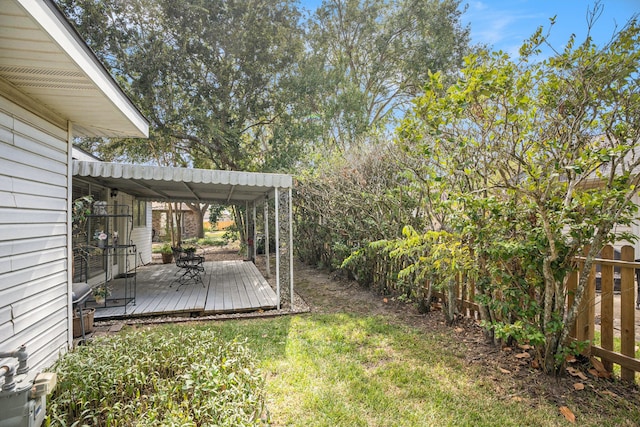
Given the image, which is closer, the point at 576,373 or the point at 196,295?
the point at 576,373

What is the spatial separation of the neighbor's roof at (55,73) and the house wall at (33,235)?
0.18 m

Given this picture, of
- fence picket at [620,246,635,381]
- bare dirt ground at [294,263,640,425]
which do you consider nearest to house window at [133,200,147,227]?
bare dirt ground at [294,263,640,425]

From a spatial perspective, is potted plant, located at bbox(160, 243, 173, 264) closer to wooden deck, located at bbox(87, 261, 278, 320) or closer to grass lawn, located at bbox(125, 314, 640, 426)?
wooden deck, located at bbox(87, 261, 278, 320)

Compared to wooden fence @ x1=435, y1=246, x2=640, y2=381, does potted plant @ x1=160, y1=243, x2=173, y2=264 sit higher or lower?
lower

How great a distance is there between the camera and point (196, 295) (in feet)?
21.2

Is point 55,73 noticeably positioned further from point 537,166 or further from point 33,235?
point 537,166

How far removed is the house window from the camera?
10.4 metres

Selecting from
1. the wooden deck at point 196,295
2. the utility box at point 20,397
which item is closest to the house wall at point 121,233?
the wooden deck at point 196,295

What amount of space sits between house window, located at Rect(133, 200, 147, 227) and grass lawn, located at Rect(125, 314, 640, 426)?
23.1ft

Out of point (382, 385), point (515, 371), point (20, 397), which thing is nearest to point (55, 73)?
point (20, 397)

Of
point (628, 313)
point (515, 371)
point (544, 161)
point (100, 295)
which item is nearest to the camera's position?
point (628, 313)

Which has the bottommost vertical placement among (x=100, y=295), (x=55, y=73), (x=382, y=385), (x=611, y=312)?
(x=382, y=385)

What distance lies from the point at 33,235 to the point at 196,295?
13.2ft

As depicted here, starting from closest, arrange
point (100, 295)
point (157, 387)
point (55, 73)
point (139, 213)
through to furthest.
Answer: point (55, 73) → point (157, 387) → point (100, 295) → point (139, 213)
